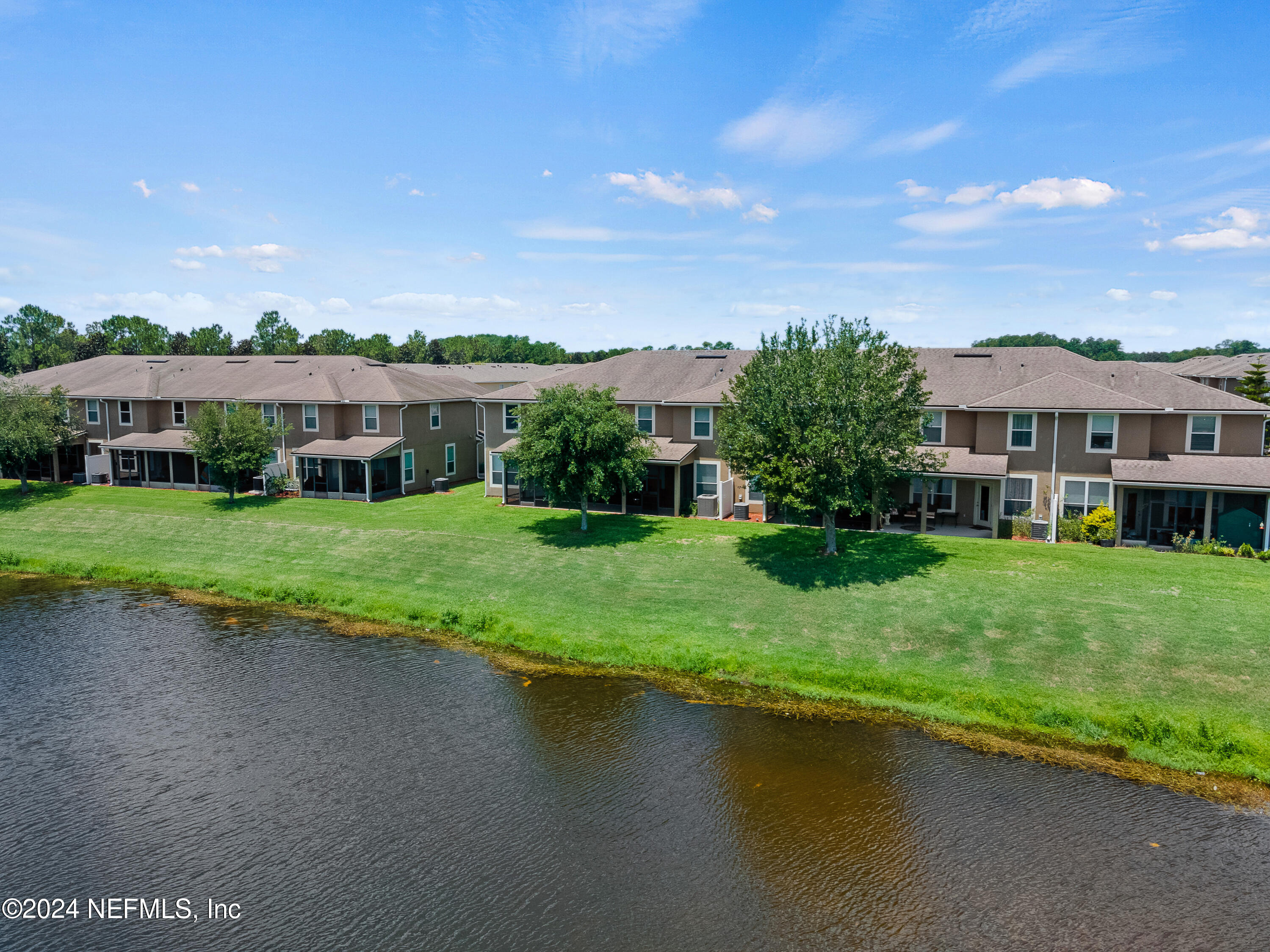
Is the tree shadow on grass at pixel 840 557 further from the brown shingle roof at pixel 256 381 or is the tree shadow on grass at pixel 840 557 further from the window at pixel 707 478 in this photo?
the brown shingle roof at pixel 256 381

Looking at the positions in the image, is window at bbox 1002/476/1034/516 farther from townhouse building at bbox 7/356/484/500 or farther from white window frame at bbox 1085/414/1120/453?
townhouse building at bbox 7/356/484/500

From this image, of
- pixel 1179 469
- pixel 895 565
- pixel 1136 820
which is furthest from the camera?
pixel 1179 469

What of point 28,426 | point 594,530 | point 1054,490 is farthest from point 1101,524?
point 28,426

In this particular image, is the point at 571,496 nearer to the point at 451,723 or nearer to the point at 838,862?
the point at 451,723

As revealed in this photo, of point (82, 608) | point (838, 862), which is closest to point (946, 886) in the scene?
point (838, 862)

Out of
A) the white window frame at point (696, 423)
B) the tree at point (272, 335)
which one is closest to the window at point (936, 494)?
the white window frame at point (696, 423)

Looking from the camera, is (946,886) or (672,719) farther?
(672,719)
